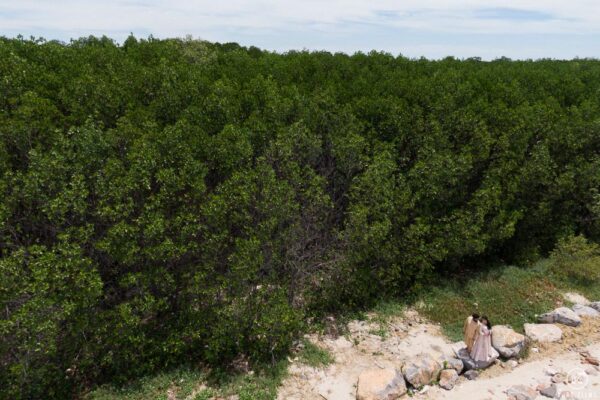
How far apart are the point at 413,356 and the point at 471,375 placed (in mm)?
1843

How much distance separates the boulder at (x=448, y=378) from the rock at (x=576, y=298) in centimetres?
763

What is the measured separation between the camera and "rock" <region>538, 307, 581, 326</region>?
15.5 m

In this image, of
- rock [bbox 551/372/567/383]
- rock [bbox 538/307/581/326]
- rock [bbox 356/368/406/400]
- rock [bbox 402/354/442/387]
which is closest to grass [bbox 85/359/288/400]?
rock [bbox 356/368/406/400]

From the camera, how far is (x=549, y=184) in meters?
18.3

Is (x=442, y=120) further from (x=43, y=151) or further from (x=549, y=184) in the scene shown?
(x=43, y=151)

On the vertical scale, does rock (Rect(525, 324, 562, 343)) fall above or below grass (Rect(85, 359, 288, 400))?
above

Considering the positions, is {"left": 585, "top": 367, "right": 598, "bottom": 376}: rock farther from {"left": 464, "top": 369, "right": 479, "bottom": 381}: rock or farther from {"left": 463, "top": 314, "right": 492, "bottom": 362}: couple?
{"left": 464, "top": 369, "right": 479, "bottom": 381}: rock

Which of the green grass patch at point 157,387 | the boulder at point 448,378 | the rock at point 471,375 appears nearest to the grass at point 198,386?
the green grass patch at point 157,387

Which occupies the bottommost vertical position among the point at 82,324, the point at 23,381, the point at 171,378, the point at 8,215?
the point at 171,378

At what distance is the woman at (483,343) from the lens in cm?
1322

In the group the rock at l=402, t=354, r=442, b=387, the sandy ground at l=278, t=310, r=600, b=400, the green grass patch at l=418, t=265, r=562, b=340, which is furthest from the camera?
the green grass patch at l=418, t=265, r=562, b=340

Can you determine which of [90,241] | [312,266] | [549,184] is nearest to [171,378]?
[90,241]

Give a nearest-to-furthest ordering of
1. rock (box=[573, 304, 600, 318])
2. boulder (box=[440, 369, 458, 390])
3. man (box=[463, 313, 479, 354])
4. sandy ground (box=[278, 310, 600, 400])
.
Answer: sandy ground (box=[278, 310, 600, 400])
boulder (box=[440, 369, 458, 390])
man (box=[463, 313, 479, 354])
rock (box=[573, 304, 600, 318])

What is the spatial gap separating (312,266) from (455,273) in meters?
7.81
